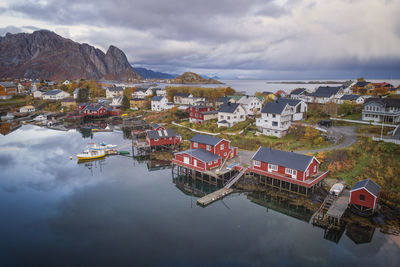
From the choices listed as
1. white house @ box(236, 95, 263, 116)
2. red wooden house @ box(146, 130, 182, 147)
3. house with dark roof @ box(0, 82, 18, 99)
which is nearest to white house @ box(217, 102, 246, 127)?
white house @ box(236, 95, 263, 116)

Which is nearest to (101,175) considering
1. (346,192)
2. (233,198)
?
(233,198)

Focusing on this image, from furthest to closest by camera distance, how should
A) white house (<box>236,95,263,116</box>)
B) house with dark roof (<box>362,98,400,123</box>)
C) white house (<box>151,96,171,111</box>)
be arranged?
white house (<box>151,96,171,111</box>) → white house (<box>236,95,263,116</box>) → house with dark roof (<box>362,98,400,123</box>)

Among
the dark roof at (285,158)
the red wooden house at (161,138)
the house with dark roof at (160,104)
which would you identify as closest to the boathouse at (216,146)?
the dark roof at (285,158)

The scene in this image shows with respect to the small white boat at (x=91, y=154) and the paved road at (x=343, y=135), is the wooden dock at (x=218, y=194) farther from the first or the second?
the small white boat at (x=91, y=154)

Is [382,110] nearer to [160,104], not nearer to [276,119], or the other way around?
[276,119]

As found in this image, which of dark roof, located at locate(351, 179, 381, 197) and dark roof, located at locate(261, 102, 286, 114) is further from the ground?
dark roof, located at locate(261, 102, 286, 114)

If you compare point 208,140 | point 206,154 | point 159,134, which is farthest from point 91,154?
point 206,154

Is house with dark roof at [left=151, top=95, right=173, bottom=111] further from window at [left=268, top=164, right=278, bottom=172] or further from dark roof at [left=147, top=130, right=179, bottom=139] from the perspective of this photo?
window at [left=268, top=164, right=278, bottom=172]

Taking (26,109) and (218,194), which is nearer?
(218,194)
